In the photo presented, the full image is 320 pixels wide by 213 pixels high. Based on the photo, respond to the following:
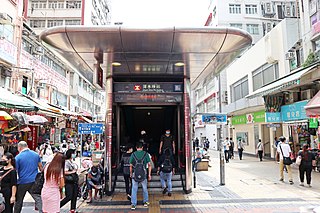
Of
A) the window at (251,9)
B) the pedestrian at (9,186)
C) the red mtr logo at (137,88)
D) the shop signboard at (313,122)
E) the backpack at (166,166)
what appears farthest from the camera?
the window at (251,9)

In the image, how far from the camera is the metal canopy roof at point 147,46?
17.1 feet

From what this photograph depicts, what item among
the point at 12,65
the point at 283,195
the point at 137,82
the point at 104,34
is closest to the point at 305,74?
the point at 283,195

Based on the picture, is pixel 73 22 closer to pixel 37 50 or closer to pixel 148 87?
pixel 37 50

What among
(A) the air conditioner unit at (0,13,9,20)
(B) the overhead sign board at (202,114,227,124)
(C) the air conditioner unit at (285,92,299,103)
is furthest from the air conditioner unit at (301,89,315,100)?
(A) the air conditioner unit at (0,13,9,20)

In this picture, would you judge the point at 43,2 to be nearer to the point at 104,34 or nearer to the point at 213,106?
the point at 213,106

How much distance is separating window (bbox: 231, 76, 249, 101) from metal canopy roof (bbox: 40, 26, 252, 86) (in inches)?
507

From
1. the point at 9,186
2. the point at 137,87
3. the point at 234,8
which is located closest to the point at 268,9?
the point at 234,8

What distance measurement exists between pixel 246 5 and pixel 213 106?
13.6m

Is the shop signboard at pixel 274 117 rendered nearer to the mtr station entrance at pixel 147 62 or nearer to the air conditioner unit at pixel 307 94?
the air conditioner unit at pixel 307 94

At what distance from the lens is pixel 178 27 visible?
5.15 metres

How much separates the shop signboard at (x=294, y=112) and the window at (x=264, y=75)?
8.26ft

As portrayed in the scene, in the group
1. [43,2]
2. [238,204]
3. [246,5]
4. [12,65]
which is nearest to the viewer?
[238,204]

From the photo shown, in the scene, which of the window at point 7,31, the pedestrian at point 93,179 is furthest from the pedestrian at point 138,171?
the window at point 7,31

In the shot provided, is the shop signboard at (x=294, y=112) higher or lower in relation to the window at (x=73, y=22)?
lower
